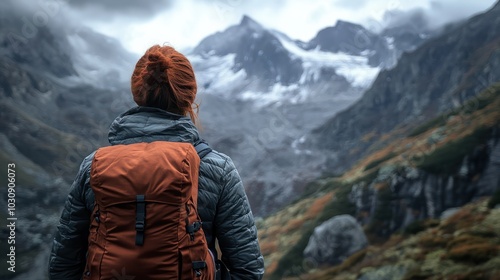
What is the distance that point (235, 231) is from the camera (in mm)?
3928

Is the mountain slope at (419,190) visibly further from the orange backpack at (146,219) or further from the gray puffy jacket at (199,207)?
the orange backpack at (146,219)

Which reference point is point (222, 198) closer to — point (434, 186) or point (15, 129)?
point (434, 186)

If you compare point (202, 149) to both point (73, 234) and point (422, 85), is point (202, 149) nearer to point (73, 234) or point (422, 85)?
point (73, 234)

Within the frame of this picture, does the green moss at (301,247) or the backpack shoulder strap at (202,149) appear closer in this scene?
the backpack shoulder strap at (202,149)

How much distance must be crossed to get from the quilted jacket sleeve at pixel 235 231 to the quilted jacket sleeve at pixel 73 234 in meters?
1.23

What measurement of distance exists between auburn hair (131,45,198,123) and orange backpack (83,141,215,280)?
1.98 ft

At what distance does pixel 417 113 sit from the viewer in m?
144

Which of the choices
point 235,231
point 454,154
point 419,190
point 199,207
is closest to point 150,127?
point 199,207

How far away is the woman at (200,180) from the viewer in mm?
3803

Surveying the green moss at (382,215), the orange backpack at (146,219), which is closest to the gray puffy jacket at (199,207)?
the orange backpack at (146,219)

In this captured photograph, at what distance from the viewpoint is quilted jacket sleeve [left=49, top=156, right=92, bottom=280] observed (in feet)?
12.6

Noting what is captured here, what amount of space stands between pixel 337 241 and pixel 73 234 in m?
29.8

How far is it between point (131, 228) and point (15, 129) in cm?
18871

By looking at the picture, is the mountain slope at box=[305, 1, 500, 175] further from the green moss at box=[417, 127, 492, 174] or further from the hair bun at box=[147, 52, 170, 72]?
the hair bun at box=[147, 52, 170, 72]
